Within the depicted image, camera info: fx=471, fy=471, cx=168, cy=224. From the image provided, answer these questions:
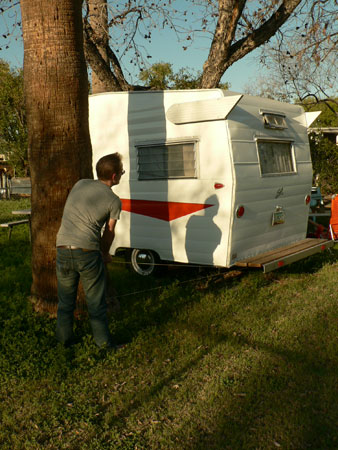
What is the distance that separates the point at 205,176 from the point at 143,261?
195 centimetres

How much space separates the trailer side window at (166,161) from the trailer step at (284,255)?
154 centimetres

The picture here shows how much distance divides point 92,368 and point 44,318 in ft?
4.13

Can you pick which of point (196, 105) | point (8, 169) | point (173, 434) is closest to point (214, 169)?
point (196, 105)

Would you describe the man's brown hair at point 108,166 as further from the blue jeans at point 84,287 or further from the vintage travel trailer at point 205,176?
the vintage travel trailer at point 205,176

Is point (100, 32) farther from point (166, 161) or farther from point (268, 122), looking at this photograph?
point (268, 122)

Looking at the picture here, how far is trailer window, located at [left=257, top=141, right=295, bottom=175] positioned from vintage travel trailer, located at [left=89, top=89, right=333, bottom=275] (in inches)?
0.6

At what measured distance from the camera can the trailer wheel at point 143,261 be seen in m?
7.71

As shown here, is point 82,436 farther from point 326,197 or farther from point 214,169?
point 326,197

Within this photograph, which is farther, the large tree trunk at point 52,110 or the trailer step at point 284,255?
the trailer step at point 284,255

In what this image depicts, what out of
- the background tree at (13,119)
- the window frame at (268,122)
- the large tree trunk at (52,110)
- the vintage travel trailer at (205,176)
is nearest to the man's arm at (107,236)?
the large tree trunk at (52,110)

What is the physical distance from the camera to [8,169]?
3575cm

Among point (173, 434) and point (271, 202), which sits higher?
point (271, 202)

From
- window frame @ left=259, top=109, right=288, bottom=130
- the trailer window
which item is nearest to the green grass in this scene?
the trailer window

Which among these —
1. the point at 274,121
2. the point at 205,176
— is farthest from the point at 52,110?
the point at 274,121
